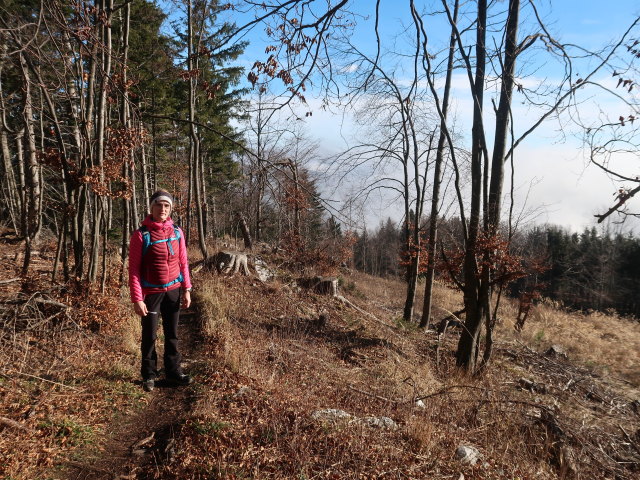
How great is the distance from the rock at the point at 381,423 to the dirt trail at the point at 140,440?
184cm

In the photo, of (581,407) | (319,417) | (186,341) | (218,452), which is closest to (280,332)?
(186,341)

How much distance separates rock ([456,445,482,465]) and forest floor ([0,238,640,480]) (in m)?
0.05

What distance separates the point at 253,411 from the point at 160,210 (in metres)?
Result: 2.30

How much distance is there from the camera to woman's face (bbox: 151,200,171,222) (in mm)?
3625

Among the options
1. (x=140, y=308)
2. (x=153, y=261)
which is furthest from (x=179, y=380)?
(x=153, y=261)

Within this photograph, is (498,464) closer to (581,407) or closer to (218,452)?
(218,452)

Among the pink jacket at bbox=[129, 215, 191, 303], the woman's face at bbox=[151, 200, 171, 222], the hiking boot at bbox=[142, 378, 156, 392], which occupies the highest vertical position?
the woman's face at bbox=[151, 200, 171, 222]

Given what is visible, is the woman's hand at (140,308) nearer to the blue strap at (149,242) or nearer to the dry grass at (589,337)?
the blue strap at (149,242)

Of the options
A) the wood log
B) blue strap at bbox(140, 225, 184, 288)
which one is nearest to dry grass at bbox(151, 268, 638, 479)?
blue strap at bbox(140, 225, 184, 288)

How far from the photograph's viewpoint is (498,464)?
3227 millimetres

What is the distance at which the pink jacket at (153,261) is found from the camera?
11.7 feet

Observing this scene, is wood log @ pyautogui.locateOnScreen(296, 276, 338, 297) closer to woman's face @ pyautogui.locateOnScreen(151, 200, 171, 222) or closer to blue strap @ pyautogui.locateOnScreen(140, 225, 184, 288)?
blue strap @ pyautogui.locateOnScreen(140, 225, 184, 288)

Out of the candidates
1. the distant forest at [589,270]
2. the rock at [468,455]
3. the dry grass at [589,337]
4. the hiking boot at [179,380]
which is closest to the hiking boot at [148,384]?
the hiking boot at [179,380]

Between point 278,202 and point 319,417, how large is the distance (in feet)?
7.13
